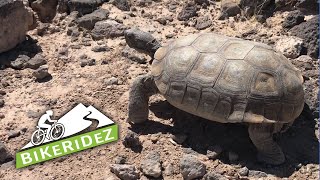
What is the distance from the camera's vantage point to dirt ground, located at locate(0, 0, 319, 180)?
4.94 m

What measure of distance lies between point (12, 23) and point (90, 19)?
1.13 m

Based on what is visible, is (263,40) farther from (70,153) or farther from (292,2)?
(70,153)

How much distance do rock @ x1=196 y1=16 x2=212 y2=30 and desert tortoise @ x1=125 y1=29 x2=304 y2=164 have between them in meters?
2.00

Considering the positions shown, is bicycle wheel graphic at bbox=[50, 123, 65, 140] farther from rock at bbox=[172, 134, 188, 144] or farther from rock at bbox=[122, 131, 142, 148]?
rock at bbox=[172, 134, 188, 144]

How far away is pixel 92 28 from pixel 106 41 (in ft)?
1.42

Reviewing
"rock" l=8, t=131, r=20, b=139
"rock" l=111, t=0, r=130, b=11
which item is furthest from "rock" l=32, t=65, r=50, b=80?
"rock" l=111, t=0, r=130, b=11

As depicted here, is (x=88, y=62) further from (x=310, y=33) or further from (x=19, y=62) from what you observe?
(x=310, y=33)

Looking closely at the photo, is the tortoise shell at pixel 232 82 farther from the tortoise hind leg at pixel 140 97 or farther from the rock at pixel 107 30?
the rock at pixel 107 30

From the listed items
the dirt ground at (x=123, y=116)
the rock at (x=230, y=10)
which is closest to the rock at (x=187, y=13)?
the dirt ground at (x=123, y=116)

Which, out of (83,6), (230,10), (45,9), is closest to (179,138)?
(230,10)

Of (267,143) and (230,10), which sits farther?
(230,10)

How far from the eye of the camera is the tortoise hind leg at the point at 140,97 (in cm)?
540

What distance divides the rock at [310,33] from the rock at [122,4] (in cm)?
251

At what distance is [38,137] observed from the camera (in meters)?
5.45
